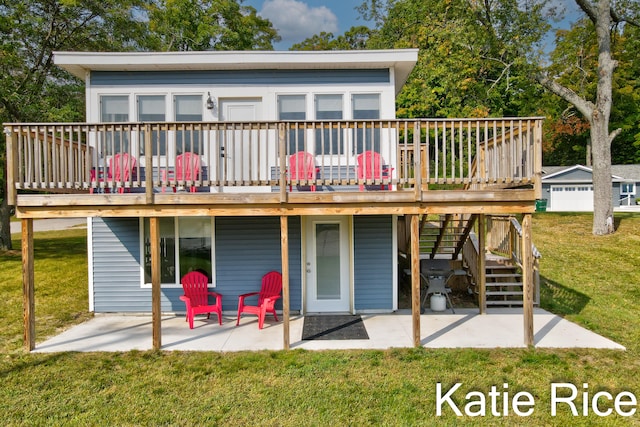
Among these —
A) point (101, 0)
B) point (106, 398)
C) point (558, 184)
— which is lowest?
point (106, 398)

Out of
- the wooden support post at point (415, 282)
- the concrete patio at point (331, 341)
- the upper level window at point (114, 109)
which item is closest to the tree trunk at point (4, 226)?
the upper level window at point (114, 109)

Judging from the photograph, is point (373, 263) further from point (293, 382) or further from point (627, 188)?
point (627, 188)

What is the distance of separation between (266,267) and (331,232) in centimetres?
149

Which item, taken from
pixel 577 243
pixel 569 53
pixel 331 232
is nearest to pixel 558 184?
pixel 569 53

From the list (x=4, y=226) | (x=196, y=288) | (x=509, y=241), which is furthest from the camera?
(x=4, y=226)

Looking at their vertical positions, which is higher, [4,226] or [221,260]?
[4,226]

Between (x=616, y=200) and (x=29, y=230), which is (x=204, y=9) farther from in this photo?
(x=616, y=200)

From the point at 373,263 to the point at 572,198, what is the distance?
23.8m

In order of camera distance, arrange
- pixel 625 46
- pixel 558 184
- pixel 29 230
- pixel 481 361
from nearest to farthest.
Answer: pixel 481 361
pixel 29 230
pixel 625 46
pixel 558 184

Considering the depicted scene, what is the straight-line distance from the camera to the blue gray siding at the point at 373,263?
7.89 meters

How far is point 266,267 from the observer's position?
7.96 m

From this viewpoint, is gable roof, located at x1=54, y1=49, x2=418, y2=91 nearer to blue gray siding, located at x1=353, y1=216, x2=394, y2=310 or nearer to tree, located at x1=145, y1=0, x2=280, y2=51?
blue gray siding, located at x1=353, y1=216, x2=394, y2=310

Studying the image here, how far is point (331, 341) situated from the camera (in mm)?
6230

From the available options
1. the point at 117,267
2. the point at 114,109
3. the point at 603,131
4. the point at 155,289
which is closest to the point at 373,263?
the point at 155,289
